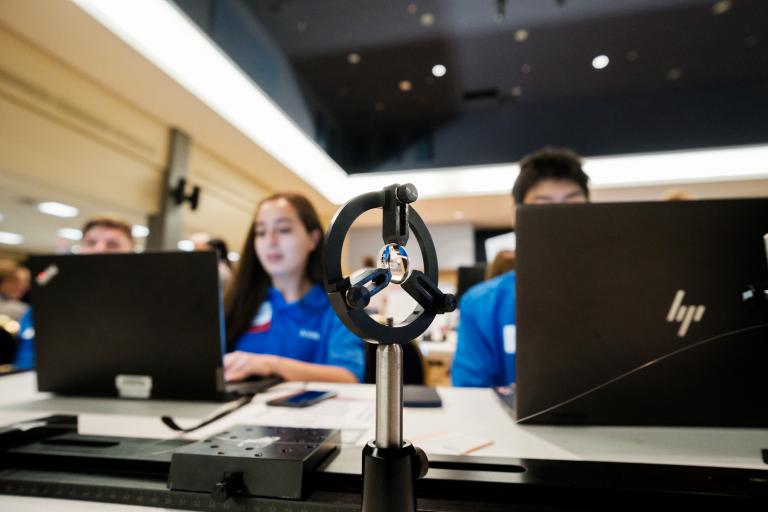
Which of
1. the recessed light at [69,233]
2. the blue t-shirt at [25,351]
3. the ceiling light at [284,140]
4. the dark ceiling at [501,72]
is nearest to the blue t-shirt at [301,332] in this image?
the ceiling light at [284,140]

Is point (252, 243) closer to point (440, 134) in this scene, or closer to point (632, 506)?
point (632, 506)

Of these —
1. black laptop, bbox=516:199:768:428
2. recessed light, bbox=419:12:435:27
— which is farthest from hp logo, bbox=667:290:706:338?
recessed light, bbox=419:12:435:27

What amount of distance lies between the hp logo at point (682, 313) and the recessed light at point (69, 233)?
8.42m

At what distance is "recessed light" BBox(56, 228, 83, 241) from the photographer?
6881 millimetres

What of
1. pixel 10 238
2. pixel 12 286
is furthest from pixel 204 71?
pixel 10 238

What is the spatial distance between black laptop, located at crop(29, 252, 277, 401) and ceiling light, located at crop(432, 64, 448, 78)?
4004 millimetres

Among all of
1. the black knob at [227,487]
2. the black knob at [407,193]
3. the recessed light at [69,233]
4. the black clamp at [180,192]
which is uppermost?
the recessed light at [69,233]

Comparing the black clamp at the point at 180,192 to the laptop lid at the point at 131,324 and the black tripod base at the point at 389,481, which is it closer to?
the laptop lid at the point at 131,324

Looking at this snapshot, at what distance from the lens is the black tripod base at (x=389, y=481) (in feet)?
1.08

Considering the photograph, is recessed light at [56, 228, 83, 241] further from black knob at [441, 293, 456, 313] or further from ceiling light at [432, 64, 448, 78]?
black knob at [441, 293, 456, 313]

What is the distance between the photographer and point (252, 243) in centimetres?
162

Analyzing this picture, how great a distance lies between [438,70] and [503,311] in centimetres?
366

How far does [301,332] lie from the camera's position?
152 cm

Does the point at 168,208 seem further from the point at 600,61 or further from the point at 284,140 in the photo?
the point at 600,61
